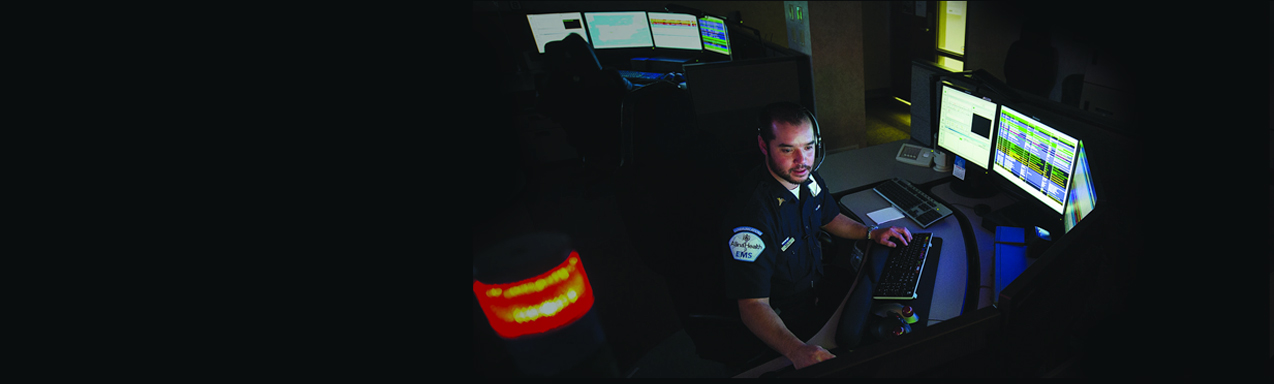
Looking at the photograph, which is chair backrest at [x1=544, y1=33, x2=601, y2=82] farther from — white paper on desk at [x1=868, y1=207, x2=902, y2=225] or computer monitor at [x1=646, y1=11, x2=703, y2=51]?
white paper on desk at [x1=868, y1=207, x2=902, y2=225]

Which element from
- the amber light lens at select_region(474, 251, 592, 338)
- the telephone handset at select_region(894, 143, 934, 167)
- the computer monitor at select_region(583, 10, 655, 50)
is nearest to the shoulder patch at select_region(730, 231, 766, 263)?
the amber light lens at select_region(474, 251, 592, 338)

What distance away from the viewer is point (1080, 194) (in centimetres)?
133

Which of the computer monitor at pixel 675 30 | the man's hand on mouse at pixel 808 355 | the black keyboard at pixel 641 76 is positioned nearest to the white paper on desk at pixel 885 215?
the man's hand on mouse at pixel 808 355

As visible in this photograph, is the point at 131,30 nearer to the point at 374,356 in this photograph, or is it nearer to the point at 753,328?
the point at 374,356

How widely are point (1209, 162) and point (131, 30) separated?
1242 millimetres

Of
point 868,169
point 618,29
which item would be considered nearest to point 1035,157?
point 868,169

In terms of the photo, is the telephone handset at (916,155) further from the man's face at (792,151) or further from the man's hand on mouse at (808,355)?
the man's hand on mouse at (808,355)

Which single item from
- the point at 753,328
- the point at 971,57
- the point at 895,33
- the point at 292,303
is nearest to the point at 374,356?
the point at 292,303

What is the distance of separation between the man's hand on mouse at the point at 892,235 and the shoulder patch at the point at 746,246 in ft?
1.49

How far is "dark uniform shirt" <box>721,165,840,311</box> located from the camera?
1.35 metres

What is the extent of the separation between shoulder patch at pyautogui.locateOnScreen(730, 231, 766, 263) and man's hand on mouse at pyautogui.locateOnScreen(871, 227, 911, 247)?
1.49ft

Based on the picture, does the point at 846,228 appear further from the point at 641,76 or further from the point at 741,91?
the point at 641,76

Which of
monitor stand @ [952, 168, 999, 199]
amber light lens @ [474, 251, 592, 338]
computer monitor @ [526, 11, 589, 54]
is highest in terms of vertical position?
computer monitor @ [526, 11, 589, 54]

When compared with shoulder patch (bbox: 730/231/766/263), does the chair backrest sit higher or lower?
higher
